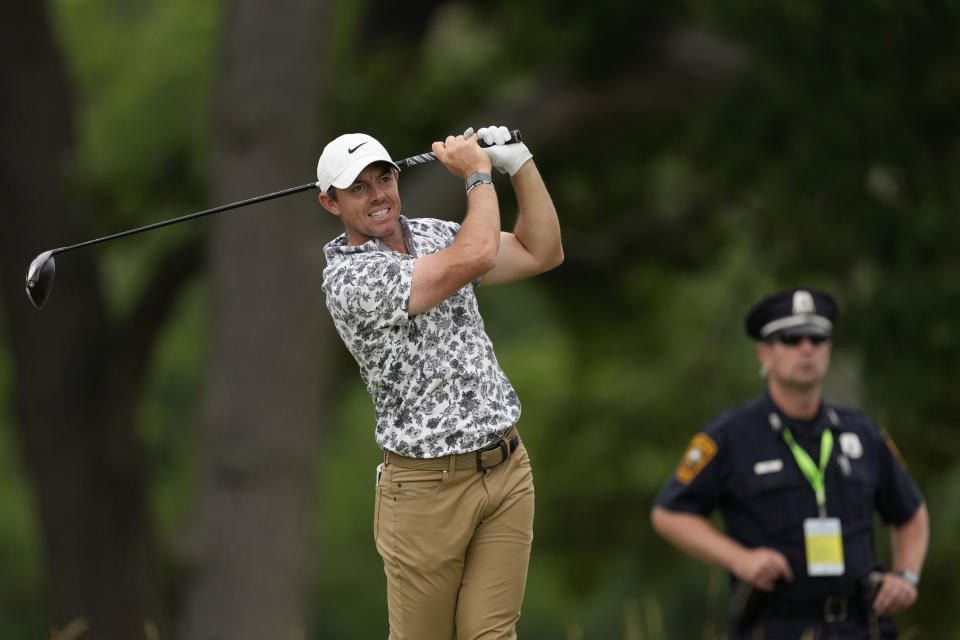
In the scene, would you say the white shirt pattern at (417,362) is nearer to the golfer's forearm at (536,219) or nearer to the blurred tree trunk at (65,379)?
the golfer's forearm at (536,219)

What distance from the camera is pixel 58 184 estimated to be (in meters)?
10.4

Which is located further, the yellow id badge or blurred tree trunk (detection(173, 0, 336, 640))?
blurred tree trunk (detection(173, 0, 336, 640))

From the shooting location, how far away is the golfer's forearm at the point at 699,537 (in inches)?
171

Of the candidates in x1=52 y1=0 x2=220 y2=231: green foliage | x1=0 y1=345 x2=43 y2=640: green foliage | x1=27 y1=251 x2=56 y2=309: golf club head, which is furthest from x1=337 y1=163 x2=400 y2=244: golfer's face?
x1=0 y1=345 x2=43 y2=640: green foliage

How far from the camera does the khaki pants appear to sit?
3.57 metres

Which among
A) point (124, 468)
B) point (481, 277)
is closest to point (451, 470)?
point (481, 277)

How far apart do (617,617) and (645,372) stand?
8.14ft

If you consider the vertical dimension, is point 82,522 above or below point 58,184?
below

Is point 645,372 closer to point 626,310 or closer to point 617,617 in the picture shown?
point 626,310

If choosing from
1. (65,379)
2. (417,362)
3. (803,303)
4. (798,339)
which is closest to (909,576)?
(798,339)

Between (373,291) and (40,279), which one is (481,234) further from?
(40,279)

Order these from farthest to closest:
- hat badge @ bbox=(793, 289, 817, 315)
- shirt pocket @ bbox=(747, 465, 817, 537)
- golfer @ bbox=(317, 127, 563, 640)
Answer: hat badge @ bbox=(793, 289, 817, 315) < shirt pocket @ bbox=(747, 465, 817, 537) < golfer @ bbox=(317, 127, 563, 640)

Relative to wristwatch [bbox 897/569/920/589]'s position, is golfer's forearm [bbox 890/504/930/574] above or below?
above

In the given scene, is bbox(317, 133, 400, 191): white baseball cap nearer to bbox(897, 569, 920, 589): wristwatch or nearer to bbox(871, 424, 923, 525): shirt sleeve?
bbox(871, 424, 923, 525): shirt sleeve
